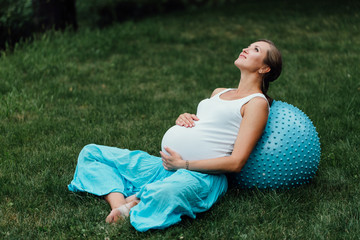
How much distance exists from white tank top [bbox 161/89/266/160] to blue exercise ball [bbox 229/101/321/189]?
219 mm

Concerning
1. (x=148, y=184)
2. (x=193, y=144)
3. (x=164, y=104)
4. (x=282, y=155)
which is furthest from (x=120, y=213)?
(x=164, y=104)

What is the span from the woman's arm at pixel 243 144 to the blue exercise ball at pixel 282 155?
0.17 meters

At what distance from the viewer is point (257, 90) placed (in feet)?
12.0

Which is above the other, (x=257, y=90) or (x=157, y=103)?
(x=257, y=90)

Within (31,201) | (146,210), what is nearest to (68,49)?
(31,201)

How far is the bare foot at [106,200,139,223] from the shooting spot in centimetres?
327

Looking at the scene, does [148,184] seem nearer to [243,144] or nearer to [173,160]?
[173,160]

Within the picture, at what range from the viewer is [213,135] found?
11.6 feet

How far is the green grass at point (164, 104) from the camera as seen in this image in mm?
3285

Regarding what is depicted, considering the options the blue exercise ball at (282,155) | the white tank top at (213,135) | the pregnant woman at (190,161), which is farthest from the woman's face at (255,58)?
the blue exercise ball at (282,155)

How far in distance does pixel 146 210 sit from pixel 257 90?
1.29 m

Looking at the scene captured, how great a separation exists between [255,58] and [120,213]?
1.54m

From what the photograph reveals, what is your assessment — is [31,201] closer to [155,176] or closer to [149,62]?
[155,176]

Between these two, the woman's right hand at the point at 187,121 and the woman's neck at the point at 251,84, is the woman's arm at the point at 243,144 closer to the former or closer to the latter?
the woman's neck at the point at 251,84
